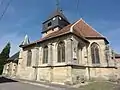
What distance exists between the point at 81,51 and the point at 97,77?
417cm

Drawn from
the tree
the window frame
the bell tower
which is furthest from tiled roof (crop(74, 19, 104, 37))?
the tree

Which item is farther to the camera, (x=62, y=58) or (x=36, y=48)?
(x=36, y=48)

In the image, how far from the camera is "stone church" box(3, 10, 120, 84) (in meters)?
14.6

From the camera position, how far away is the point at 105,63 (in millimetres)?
17000

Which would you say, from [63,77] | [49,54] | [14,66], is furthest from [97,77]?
[14,66]

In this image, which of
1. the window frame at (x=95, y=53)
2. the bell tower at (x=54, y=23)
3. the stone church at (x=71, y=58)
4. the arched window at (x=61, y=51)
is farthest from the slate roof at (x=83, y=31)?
the bell tower at (x=54, y=23)

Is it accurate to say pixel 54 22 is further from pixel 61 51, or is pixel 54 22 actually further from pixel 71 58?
pixel 71 58

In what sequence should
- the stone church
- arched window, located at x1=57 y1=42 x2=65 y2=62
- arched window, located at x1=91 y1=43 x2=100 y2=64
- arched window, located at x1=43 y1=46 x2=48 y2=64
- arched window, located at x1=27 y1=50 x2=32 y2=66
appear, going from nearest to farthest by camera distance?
the stone church < arched window, located at x1=57 y1=42 x2=65 y2=62 < arched window, located at x1=91 y1=43 x2=100 y2=64 < arched window, located at x1=43 y1=46 x2=48 y2=64 < arched window, located at x1=27 y1=50 x2=32 y2=66

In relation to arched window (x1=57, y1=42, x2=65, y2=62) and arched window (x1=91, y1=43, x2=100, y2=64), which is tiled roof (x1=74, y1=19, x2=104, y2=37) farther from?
arched window (x1=57, y1=42, x2=65, y2=62)

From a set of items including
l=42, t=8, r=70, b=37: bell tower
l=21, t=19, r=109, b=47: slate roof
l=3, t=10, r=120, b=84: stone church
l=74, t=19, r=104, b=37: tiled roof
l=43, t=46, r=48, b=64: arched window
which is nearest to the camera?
l=3, t=10, r=120, b=84: stone church

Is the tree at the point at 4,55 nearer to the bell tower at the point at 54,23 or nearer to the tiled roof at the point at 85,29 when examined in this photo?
the bell tower at the point at 54,23

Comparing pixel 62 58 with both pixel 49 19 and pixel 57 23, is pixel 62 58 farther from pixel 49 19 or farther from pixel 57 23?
pixel 49 19

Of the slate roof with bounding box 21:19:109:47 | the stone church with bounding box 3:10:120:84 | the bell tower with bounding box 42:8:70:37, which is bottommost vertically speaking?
the stone church with bounding box 3:10:120:84

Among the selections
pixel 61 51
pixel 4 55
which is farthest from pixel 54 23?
pixel 4 55
